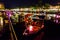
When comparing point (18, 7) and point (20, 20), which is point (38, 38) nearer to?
point (20, 20)

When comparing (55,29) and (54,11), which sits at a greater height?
(54,11)

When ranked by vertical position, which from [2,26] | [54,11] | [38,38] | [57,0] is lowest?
[38,38]

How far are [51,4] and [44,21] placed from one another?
21 centimetres

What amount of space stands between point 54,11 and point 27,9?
31 centimetres

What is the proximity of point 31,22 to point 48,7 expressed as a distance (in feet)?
0.85

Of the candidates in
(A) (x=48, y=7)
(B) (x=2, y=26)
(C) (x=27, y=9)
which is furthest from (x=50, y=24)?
(B) (x=2, y=26)

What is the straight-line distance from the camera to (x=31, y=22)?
1.83 m

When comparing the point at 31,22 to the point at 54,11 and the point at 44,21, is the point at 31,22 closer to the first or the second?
the point at 44,21

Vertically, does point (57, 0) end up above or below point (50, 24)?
above

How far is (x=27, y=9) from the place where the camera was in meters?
1.84

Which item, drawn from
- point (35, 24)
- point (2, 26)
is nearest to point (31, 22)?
point (35, 24)

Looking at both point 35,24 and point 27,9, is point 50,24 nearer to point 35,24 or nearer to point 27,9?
point 35,24

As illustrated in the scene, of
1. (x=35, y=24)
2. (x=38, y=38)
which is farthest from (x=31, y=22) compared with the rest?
(x=38, y=38)

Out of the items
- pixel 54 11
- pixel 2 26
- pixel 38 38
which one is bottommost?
pixel 38 38
